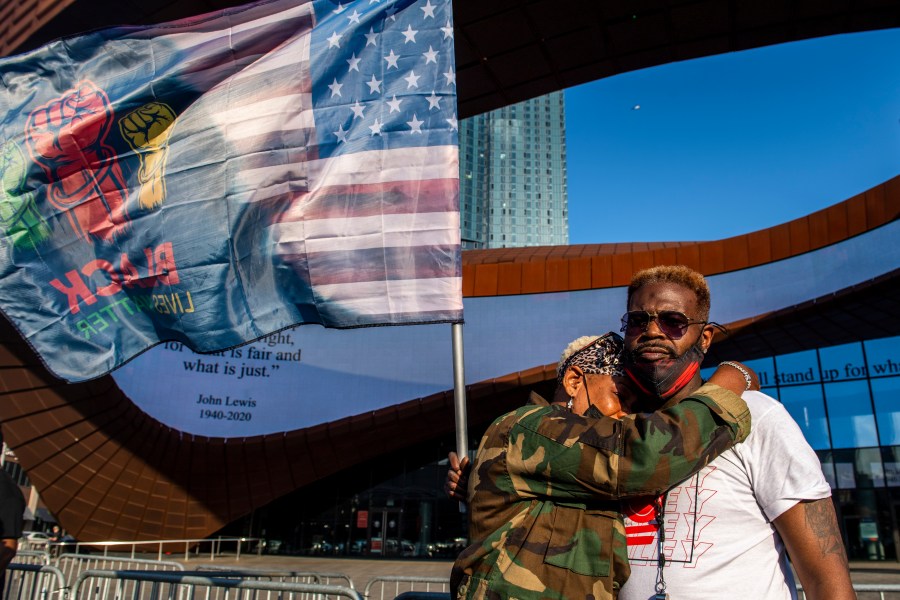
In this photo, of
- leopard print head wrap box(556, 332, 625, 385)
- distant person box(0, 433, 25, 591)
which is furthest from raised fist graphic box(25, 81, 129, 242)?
leopard print head wrap box(556, 332, 625, 385)

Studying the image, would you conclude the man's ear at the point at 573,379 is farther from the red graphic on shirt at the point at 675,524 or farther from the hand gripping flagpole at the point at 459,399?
the hand gripping flagpole at the point at 459,399

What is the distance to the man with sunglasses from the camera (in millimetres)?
1695

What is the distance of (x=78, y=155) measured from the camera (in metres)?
4.72

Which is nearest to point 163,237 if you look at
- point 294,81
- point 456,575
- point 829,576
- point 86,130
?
point 86,130

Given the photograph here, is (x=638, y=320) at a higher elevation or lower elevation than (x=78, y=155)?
lower

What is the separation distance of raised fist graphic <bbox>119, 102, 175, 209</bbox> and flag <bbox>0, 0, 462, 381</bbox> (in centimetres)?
2

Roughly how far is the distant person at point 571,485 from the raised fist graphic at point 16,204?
4.22 metres

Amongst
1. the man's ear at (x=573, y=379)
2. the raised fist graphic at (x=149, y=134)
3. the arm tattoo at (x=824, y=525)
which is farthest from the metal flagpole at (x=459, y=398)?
the raised fist graphic at (x=149, y=134)

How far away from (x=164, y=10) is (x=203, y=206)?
5.77 meters

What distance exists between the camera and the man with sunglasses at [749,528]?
170 cm

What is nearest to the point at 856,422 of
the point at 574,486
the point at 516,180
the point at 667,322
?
the point at 667,322

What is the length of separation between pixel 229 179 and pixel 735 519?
372cm

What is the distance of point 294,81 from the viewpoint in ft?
14.6

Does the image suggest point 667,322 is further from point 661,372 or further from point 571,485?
point 571,485
